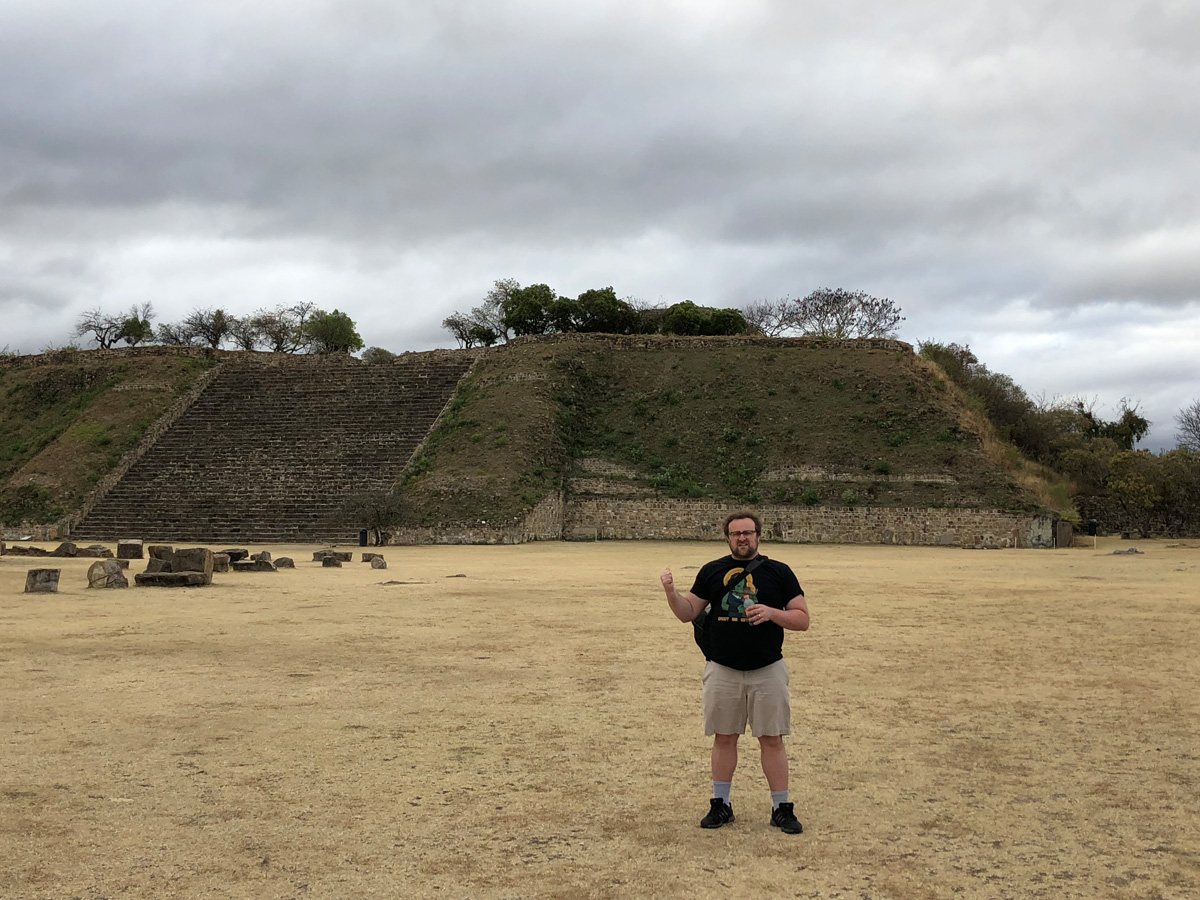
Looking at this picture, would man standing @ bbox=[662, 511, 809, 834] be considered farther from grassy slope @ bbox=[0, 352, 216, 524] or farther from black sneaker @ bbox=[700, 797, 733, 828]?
grassy slope @ bbox=[0, 352, 216, 524]

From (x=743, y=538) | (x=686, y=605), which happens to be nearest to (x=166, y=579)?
(x=686, y=605)

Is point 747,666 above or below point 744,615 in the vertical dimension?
below

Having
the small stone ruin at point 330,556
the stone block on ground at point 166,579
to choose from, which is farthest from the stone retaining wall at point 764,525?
the stone block on ground at point 166,579

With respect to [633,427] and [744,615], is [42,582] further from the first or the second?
[633,427]

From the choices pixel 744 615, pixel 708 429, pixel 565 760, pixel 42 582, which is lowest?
pixel 565 760

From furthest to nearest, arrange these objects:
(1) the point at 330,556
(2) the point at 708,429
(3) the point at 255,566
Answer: (2) the point at 708,429, (1) the point at 330,556, (3) the point at 255,566

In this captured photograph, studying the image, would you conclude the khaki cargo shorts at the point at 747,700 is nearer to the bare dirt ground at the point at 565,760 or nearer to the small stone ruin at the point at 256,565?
the bare dirt ground at the point at 565,760

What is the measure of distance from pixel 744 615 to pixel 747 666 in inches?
11.0

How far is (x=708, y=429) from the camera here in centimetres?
4572

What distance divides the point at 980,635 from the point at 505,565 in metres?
14.3

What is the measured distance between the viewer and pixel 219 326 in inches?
3199

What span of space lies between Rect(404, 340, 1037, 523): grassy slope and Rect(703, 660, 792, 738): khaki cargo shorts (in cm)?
3094

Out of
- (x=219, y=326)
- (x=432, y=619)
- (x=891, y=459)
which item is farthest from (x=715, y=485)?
(x=219, y=326)

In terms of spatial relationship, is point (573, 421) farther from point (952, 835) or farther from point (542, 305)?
point (952, 835)
